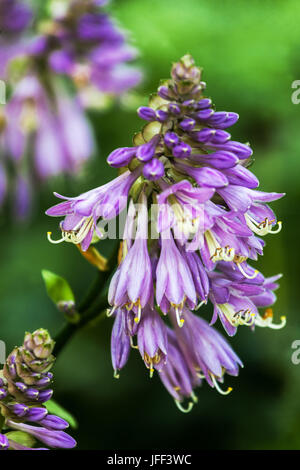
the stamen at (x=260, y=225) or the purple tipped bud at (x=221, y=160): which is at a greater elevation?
the purple tipped bud at (x=221, y=160)

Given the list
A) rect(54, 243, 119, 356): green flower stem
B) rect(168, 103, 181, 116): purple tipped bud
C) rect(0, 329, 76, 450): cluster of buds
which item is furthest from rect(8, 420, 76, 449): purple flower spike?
rect(168, 103, 181, 116): purple tipped bud

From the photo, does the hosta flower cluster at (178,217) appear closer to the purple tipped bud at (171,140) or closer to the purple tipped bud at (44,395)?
the purple tipped bud at (171,140)

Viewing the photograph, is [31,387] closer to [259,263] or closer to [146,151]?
[146,151]

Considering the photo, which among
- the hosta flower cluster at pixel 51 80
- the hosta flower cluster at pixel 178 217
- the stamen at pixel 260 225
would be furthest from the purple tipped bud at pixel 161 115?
the hosta flower cluster at pixel 51 80

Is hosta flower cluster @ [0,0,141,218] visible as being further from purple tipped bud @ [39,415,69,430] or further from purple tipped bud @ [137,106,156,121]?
purple tipped bud @ [39,415,69,430]

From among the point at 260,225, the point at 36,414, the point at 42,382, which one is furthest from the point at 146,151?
the point at 36,414

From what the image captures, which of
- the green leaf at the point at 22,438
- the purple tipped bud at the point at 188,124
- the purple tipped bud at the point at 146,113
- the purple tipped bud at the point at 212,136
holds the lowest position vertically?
the green leaf at the point at 22,438
